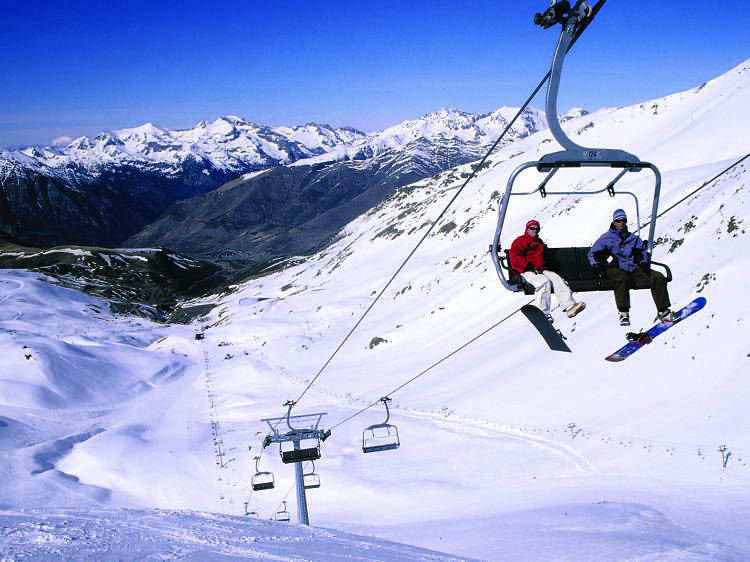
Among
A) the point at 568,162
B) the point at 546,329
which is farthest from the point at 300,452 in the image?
the point at 568,162

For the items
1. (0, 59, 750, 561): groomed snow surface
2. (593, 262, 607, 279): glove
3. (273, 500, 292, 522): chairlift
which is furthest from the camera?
(273, 500, 292, 522): chairlift

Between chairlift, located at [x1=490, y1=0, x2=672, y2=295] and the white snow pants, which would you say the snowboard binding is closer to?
chairlift, located at [x1=490, y1=0, x2=672, y2=295]

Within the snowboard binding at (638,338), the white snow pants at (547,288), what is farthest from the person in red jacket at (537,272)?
the snowboard binding at (638,338)

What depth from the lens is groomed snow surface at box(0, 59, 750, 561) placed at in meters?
13.1

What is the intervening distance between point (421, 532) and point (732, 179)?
27564 millimetres

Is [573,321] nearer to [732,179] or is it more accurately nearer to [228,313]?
[732,179]

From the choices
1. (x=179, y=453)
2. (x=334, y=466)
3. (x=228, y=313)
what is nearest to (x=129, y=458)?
(x=179, y=453)

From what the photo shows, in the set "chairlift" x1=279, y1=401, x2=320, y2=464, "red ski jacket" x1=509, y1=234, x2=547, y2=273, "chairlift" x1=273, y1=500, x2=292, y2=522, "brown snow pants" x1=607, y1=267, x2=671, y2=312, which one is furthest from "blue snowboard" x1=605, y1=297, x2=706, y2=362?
"chairlift" x1=273, y1=500, x2=292, y2=522

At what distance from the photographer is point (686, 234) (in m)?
28.1

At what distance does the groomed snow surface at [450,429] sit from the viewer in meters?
13.1

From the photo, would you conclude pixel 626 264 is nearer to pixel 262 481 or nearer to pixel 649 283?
pixel 649 283

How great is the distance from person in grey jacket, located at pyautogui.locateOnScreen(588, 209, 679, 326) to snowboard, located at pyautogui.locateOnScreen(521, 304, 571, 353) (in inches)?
53.6

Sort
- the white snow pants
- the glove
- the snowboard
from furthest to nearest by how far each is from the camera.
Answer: the glove, the white snow pants, the snowboard

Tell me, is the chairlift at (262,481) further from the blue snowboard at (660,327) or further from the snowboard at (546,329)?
the blue snowboard at (660,327)
